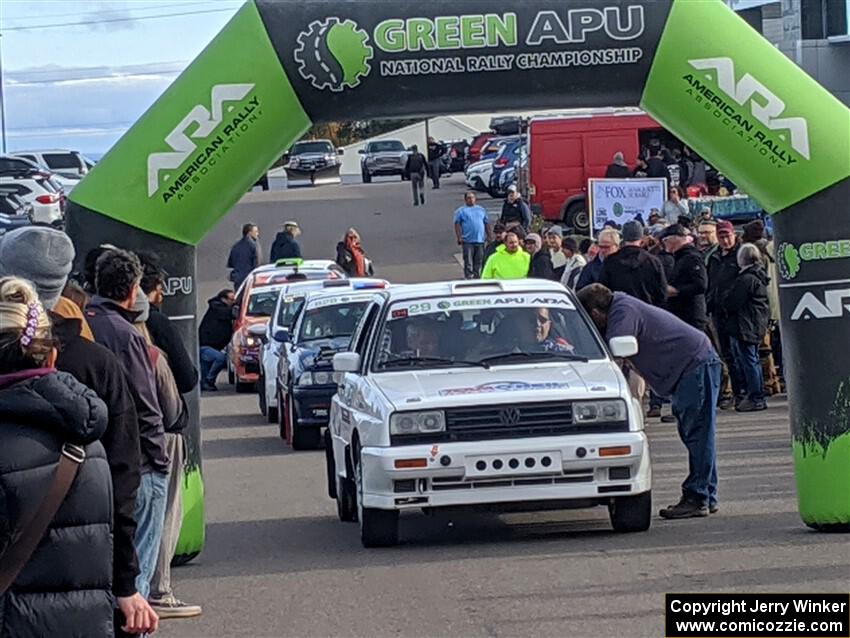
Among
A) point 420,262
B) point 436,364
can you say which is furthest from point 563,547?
point 420,262

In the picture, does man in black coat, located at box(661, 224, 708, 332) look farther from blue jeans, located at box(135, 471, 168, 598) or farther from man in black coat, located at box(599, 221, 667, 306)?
blue jeans, located at box(135, 471, 168, 598)

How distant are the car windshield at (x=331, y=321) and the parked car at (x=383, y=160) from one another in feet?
143

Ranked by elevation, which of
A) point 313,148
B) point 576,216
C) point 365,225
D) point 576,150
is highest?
point 313,148

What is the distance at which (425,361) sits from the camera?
11.7 meters

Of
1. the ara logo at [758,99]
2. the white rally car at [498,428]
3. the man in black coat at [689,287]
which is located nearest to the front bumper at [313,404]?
the man in black coat at [689,287]

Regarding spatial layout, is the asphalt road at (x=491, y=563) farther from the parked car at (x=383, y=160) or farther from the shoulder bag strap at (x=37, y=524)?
the parked car at (x=383, y=160)

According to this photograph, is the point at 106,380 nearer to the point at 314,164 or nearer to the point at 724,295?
the point at 724,295

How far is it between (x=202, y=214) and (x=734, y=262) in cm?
926

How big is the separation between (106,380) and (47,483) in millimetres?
831

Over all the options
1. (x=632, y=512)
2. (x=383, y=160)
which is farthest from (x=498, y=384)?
(x=383, y=160)

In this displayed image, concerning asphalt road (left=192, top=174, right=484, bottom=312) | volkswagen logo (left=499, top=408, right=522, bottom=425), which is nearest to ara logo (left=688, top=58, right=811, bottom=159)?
volkswagen logo (left=499, top=408, right=522, bottom=425)

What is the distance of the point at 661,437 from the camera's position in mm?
17172

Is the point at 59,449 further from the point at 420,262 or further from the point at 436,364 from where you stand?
the point at 420,262

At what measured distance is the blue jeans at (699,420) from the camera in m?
11.6
